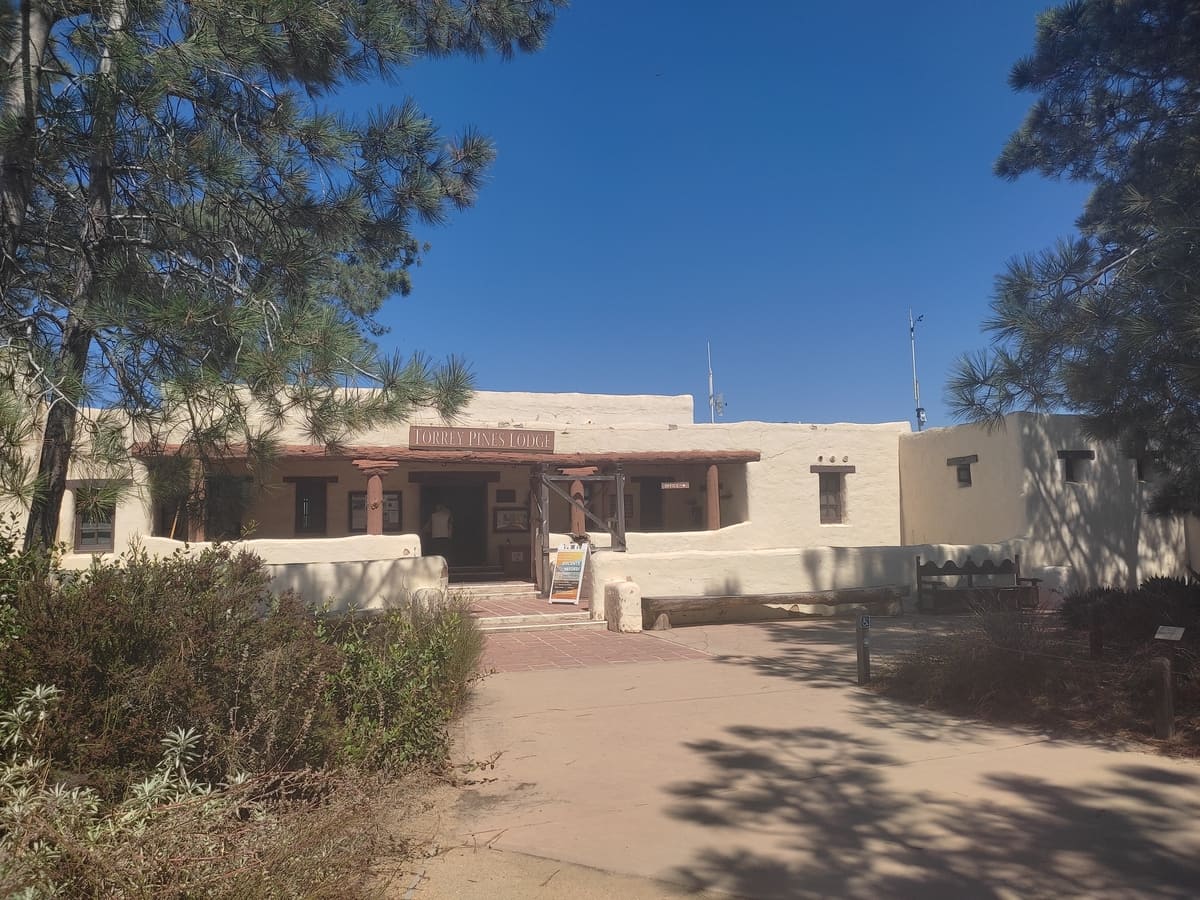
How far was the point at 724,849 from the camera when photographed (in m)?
3.89

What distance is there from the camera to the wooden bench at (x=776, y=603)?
11719mm

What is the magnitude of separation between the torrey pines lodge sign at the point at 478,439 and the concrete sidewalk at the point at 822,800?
8.47 m

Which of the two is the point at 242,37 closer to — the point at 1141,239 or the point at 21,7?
the point at 21,7

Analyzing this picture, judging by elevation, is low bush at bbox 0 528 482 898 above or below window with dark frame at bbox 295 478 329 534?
below

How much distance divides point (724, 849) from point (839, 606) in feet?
31.4

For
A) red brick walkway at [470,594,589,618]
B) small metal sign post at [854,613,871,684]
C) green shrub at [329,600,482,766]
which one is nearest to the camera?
green shrub at [329,600,482,766]

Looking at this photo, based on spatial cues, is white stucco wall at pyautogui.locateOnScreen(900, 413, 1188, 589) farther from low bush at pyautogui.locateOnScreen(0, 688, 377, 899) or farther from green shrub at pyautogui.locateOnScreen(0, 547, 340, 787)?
low bush at pyautogui.locateOnScreen(0, 688, 377, 899)

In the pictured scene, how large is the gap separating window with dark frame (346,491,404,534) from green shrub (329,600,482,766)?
11150mm

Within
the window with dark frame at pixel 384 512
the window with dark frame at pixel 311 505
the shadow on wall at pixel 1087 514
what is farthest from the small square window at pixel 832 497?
the window with dark frame at pixel 311 505

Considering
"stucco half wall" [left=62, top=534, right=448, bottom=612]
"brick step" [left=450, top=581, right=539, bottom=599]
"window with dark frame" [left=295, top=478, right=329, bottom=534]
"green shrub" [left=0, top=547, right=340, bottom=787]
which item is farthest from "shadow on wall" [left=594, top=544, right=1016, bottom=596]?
"green shrub" [left=0, top=547, right=340, bottom=787]

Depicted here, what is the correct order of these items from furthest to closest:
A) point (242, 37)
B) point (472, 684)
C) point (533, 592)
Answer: point (533, 592) → point (472, 684) → point (242, 37)

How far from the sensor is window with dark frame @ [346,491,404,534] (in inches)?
655

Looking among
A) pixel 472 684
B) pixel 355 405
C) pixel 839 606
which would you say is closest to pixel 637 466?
pixel 839 606

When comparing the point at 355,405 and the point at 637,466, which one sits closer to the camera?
the point at 355,405
